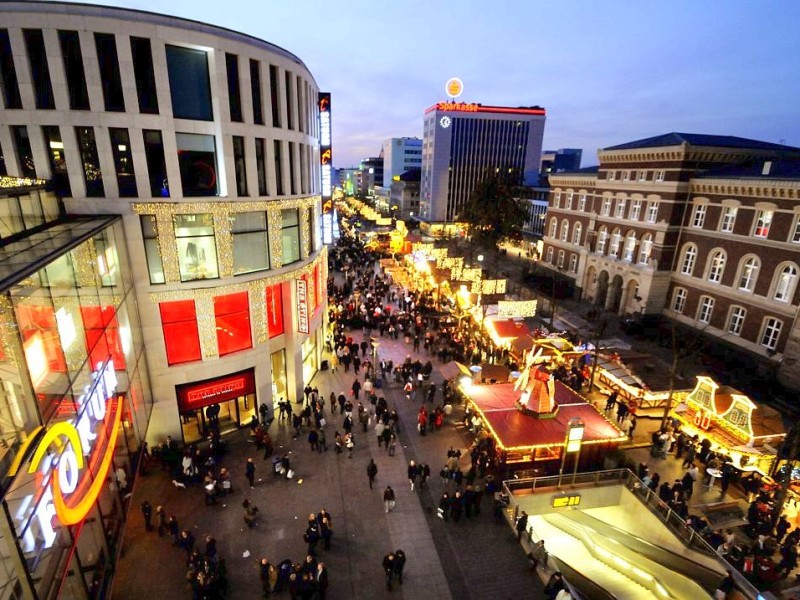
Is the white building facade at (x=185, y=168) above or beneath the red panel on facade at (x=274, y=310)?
above

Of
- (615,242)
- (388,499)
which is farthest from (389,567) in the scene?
(615,242)

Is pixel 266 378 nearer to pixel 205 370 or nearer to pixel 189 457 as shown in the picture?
pixel 205 370

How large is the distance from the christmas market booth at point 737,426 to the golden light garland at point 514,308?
9903 mm

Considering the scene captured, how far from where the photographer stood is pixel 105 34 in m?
14.4

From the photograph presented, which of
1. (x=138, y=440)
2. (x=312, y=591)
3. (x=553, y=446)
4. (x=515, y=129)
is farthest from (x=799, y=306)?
(x=515, y=129)

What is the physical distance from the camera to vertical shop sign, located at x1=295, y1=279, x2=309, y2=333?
21375 millimetres

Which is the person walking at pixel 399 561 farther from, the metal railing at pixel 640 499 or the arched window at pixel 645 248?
the arched window at pixel 645 248

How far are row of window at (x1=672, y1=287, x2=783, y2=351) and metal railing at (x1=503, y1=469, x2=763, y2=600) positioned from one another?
773 inches

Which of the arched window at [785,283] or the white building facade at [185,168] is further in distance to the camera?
the arched window at [785,283]

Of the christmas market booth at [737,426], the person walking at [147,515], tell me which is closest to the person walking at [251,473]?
the person walking at [147,515]

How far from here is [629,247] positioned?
4006 cm

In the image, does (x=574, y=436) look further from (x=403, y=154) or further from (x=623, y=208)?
(x=403, y=154)

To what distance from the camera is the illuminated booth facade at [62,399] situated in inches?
294

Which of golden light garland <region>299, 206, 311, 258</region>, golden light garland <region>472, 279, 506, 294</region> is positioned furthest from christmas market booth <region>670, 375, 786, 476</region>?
golden light garland <region>299, 206, 311, 258</region>
